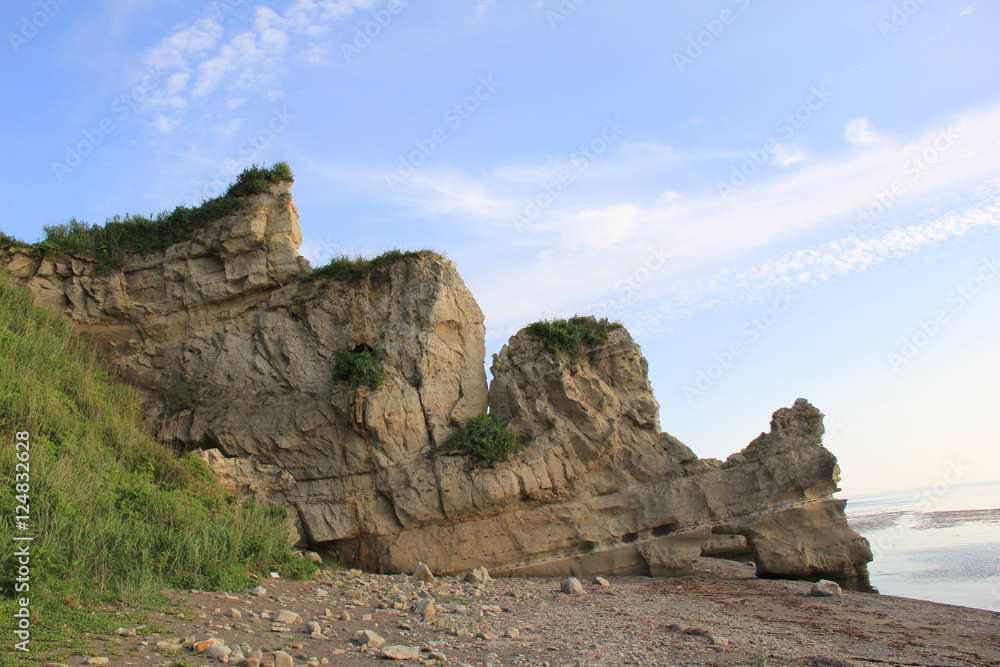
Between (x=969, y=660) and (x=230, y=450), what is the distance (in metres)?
13.4

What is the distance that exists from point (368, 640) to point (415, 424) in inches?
314

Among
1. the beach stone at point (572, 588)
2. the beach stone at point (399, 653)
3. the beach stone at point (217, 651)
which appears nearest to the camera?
the beach stone at point (217, 651)

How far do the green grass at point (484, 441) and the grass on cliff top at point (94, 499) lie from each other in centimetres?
397

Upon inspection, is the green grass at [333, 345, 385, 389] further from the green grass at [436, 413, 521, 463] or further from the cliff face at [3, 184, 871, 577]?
the green grass at [436, 413, 521, 463]

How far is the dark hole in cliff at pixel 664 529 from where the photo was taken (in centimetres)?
1376

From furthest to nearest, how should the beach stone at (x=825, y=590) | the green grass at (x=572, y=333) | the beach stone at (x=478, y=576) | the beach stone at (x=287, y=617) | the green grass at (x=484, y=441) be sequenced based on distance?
the green grass at (x=572, y=333)
the green grass at (x=484, y=441)
the beach stone at (x=478, y=576)
the beach stone at (x=825, y=590)
the beach stone at (x=287, y=617)

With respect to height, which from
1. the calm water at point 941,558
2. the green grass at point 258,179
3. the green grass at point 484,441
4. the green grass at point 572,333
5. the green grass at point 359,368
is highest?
the green grass at point 258,179

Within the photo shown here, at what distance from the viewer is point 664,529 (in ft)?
45.4

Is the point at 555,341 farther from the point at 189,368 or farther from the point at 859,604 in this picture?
the point at 189,368

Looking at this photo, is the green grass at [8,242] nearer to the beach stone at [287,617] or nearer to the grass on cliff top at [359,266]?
the grass on cliff top at [359,266]

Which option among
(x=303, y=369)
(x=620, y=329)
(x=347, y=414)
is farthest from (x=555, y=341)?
(x=303, y=369)

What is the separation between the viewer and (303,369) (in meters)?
14.9

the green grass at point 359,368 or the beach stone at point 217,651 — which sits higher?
the green grass at point 359,368

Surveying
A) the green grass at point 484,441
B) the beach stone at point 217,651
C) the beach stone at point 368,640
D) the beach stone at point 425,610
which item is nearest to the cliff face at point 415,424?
the green grass at point 484,441
